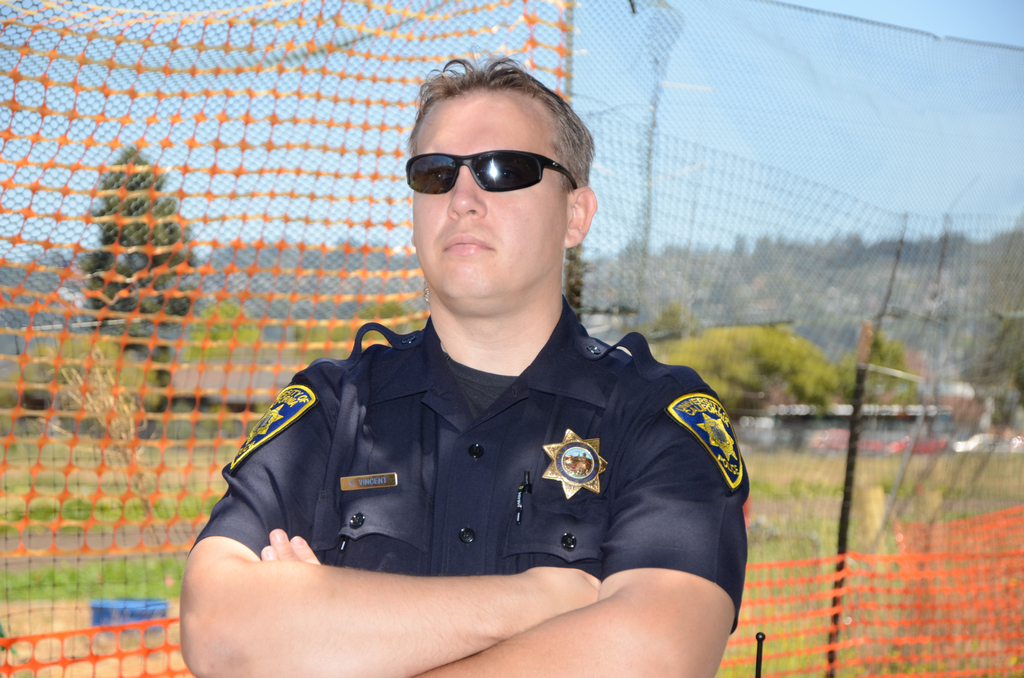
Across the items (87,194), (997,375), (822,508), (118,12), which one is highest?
(118,12)

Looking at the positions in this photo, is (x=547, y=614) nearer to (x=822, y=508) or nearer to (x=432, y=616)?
(x=432, y=616)

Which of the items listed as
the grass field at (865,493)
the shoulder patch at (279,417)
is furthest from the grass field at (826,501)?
the shoulder patch at (279,417)

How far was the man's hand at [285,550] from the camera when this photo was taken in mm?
1276

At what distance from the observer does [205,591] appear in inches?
48.3

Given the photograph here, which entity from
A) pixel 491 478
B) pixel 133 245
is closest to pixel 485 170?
pixel 491 478

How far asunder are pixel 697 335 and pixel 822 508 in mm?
4213

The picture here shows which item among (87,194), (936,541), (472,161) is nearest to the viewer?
(472,161)

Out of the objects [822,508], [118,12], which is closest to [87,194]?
[118,12]

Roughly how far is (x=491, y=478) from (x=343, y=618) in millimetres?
383

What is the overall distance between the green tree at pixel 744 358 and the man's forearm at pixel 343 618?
4.00 metres

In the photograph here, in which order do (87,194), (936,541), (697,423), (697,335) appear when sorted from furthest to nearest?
1. (936,541)
2. (697,335)
3. (87,194)
4. (697,423)

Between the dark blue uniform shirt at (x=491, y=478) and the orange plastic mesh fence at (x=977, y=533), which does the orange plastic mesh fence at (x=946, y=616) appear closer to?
the orange plastic mesh fence at (x=977, y=533)

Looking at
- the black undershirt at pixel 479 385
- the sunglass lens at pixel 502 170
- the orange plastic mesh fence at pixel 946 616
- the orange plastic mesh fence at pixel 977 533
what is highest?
the sunglass lens at pixel 502 170

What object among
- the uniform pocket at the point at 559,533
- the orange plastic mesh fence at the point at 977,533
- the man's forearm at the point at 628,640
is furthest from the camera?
the orange plastic mesh fence at the point at 977,533
